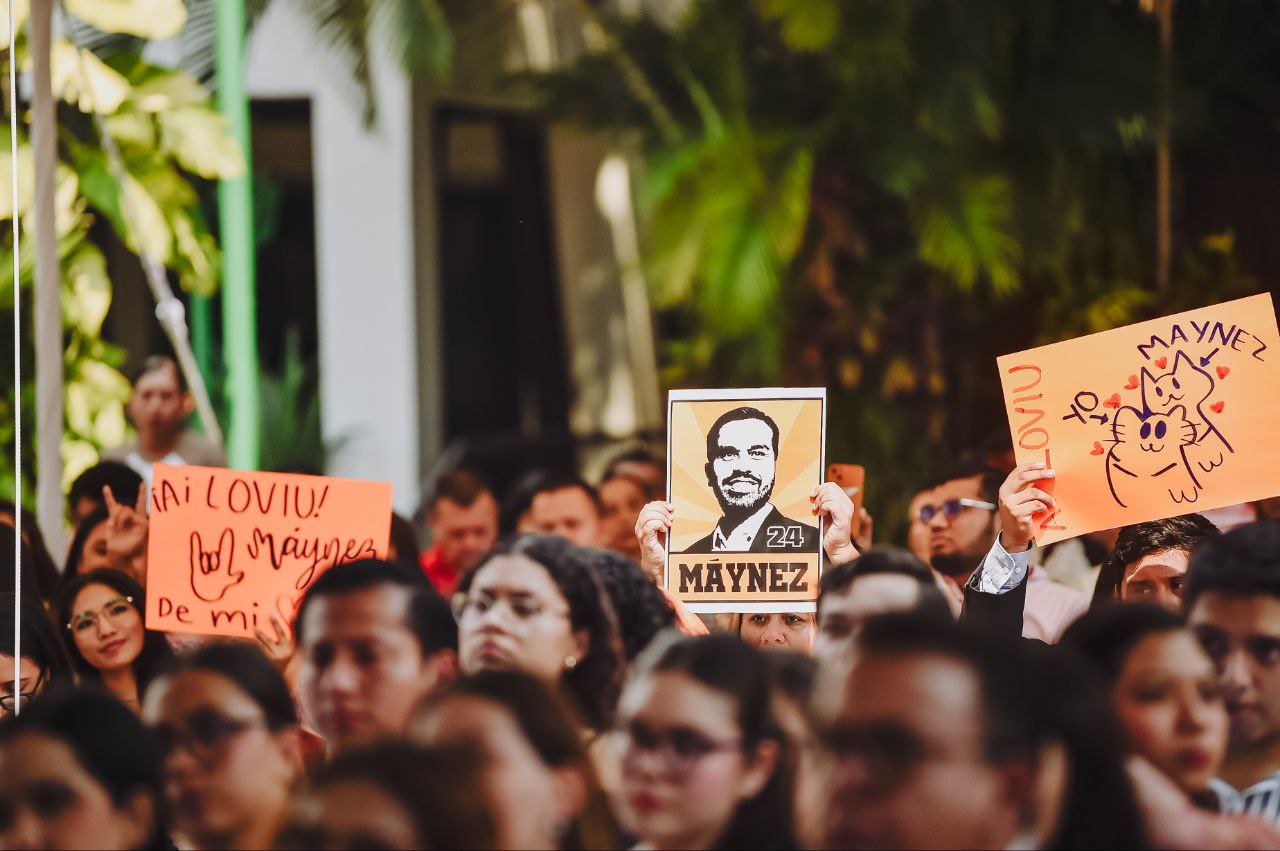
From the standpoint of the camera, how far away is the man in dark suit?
489 cm

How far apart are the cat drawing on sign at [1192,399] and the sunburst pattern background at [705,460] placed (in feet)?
2.77

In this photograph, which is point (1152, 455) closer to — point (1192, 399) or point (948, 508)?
point (1192, 399)

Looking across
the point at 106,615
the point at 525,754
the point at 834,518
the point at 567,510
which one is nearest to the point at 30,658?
the point at 106,615

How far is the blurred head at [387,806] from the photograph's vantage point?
2.49m

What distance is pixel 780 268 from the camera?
1002 cm

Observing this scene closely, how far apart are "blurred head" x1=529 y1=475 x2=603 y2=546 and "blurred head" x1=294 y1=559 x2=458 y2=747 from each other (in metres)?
2.87

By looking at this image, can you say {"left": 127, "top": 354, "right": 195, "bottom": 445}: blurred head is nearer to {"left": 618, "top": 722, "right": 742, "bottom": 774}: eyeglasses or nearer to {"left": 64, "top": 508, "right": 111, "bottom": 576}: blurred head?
{"left": 64, "top": 508, "right": 111, "bottom": 576}: blurred head

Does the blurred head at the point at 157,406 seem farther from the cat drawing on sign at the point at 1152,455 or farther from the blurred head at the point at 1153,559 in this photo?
the cat drawing on sign at the point at 1152,455

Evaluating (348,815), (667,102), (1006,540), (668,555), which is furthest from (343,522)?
(667,102)

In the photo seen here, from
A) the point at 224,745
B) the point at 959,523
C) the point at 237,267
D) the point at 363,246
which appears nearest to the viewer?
the point at 224,745

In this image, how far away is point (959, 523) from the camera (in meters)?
5.85

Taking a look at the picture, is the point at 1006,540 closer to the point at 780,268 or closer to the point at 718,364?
the point at 780,268

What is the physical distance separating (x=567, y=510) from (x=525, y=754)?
397 cm

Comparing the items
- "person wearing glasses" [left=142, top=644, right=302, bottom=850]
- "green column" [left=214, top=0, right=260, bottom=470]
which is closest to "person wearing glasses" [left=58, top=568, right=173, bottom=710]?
"person wearing glasses" [left=142, top=644, right=302, bottom=850]
